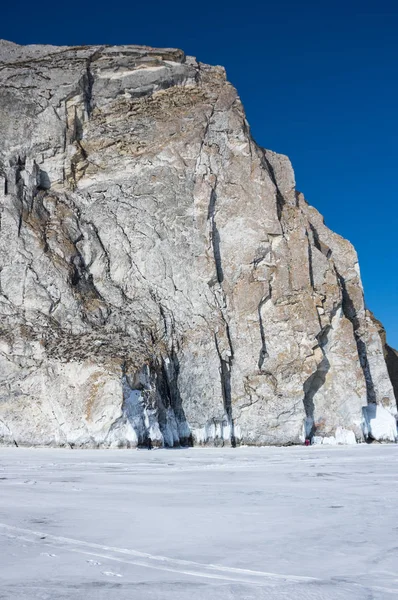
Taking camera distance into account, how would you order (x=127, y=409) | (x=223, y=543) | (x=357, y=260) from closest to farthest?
(x=223, y=543)
(x=127, y=409)
(x=357, y=260)

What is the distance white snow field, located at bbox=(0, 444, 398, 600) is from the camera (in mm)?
5703

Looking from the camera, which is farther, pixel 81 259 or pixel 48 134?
pixel 48 134

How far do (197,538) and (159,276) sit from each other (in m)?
32.1

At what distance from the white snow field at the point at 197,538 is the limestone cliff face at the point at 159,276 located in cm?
1587

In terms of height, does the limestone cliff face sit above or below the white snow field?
above

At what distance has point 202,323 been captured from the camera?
37750 mm

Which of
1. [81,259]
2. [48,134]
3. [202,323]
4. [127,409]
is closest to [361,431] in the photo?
[202,323]

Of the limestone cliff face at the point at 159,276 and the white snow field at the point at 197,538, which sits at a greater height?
the limestone cliff face at the point at 159,276

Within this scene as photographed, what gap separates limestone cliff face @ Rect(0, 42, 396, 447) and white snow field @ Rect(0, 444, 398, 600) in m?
15.9

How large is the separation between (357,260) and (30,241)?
26431 millimetres

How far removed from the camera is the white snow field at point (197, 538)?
18.7 ft

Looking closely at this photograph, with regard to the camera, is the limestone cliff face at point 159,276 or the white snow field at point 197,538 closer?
the white snow field at point 197,538

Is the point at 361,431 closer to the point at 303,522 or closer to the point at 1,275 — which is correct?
the point at 1,275

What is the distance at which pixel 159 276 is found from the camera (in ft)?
130
